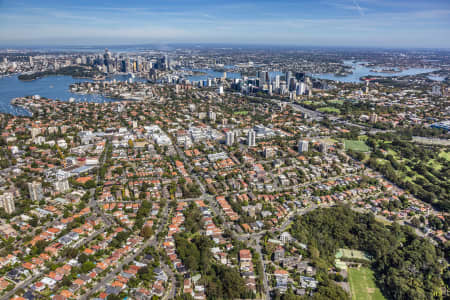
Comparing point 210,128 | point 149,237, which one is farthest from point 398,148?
point 149,237

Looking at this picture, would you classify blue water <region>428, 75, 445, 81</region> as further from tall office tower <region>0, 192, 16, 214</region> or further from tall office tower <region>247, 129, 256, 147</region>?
tall office tower <region>0, 192, 16, 214</region>

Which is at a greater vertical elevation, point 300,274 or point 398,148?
point 398,148

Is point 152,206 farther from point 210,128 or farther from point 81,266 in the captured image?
point 210,128

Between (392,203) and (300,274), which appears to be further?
(392,203)

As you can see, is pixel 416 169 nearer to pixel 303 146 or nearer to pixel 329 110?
pixel 303 146

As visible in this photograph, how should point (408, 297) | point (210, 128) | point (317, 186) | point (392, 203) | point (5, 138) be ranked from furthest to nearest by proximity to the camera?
point (210, 128), point (5, 138), point (317, 186), point (392, 203), point (408, 297)

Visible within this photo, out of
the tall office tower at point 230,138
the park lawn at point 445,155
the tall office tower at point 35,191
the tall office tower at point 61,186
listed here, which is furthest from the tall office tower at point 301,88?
the tall office tower at point 35,191

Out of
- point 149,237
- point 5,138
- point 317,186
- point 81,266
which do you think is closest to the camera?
point 81,266
